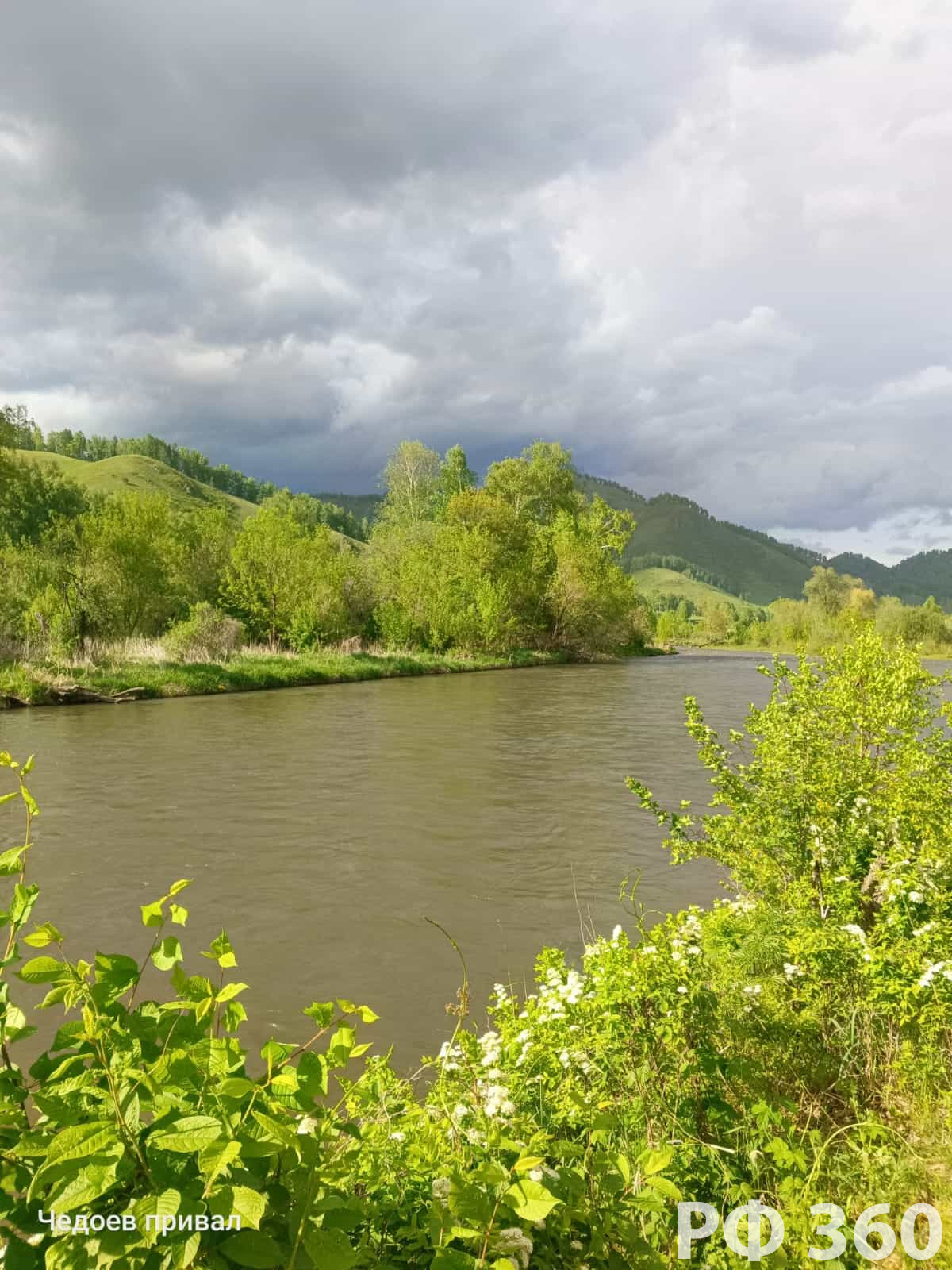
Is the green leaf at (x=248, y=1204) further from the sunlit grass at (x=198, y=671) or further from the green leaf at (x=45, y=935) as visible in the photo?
the sunlit grass at (x=198, y=671)

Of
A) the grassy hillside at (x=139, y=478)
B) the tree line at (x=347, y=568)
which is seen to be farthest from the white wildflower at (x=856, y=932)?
the grassy hillside at (x=139, y=478)

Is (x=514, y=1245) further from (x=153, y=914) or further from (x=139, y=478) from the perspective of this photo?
(x=139, y=478)

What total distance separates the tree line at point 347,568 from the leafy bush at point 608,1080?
95.3 ft

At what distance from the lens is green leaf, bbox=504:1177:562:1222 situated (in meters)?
1.60

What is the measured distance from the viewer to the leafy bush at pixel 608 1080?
4.78ft

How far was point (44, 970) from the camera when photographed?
1570 millimetres

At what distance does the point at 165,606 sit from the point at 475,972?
1383 inches

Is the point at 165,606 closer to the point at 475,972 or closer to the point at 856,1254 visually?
the point at 475,972

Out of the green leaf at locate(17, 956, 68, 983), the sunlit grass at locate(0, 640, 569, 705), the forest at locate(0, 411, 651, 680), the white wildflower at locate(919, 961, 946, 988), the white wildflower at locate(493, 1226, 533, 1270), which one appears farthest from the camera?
the forest at locate(0, 411, 651, 680)

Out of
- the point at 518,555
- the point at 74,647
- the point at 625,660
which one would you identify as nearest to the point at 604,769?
the point at 74,647

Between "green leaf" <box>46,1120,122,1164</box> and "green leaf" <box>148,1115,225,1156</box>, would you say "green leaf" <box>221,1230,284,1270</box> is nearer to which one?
"green leaf" <box>148,1115,225,1156</box>

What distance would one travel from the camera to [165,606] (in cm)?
3747

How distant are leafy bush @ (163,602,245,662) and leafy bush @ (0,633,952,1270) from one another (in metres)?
28.9

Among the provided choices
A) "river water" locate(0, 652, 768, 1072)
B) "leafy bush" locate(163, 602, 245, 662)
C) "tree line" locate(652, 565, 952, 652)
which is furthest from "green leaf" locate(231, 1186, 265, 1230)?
"tree line" locate(652, 565, 952, 652)
